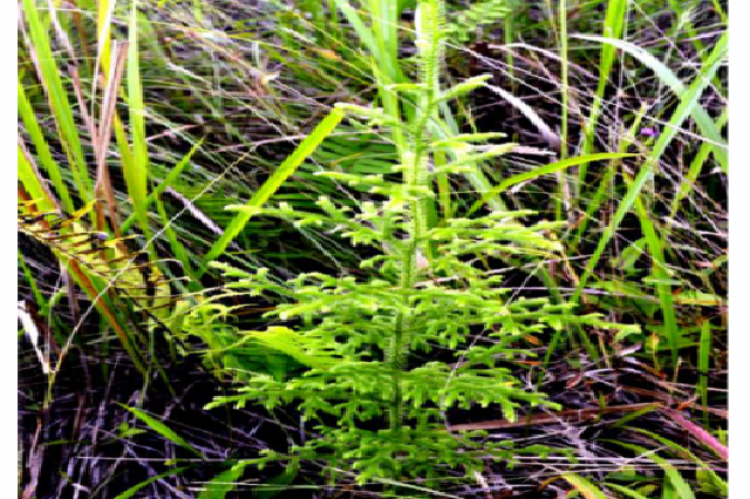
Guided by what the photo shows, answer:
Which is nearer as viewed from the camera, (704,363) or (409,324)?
(409,324)

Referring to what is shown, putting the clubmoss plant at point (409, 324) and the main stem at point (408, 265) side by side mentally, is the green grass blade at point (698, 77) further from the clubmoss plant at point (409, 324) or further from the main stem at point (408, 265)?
the main stem at point (408, 265)

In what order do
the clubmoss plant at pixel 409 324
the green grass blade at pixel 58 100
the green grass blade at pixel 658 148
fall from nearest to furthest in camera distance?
the clubmoss plant at pixel 409 324 → the green grass blade at pixel 658 148 → the green grass blade at pixel 58 100

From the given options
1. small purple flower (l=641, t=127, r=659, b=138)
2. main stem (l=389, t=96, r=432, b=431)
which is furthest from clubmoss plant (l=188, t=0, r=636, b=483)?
small purple flower (l=641, t=127, r=659, b=138)

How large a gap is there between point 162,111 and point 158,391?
1.56 ft

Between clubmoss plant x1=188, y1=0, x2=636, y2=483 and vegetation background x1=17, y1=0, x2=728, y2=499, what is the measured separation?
0.17 feet

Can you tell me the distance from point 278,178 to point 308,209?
73 mm

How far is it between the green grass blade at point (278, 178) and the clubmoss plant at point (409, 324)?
0.10ft

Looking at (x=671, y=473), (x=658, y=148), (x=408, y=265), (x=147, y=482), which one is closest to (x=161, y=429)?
(x=147, y=482)

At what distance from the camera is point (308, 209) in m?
1.19

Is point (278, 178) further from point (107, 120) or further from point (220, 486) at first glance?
point (220, 486)

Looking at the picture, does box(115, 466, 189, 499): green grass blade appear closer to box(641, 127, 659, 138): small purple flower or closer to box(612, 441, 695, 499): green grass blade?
box(612, 441, 695, 499): green grass blade

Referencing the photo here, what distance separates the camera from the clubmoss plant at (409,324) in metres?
0.90

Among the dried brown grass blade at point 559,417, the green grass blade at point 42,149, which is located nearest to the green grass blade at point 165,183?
the green grass blade at point 42,149

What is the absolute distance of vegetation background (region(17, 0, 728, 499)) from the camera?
1.11 m
